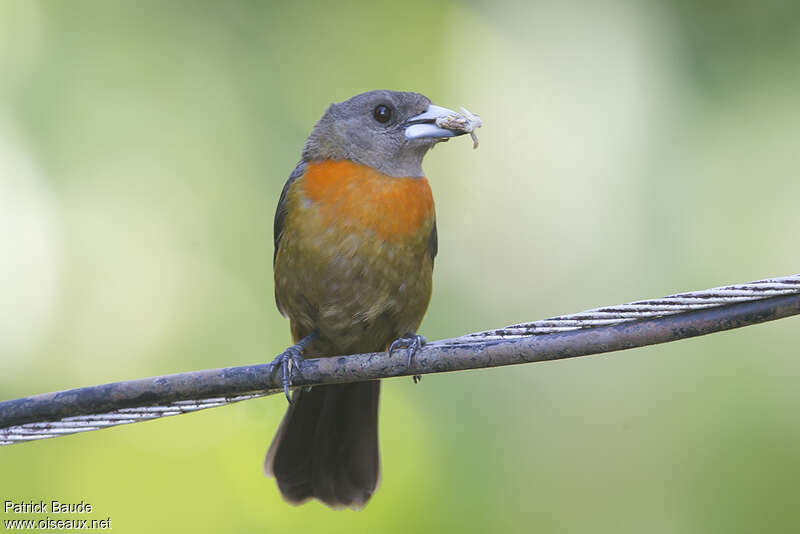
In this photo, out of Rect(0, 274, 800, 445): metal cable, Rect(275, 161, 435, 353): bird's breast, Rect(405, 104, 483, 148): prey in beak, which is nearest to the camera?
Rect(0, 274, 800, 445): metal cable

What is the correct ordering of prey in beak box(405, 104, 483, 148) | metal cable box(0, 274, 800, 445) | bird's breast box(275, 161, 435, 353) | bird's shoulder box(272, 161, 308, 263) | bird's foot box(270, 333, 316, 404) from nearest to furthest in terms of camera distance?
metal cable box(0, 274, 800, 445) < bird's foot box(270, 333, 316, 404) < bird's breast box(275, 161, 435, 353) < prey in beak box(405, 104, 483, 148) < bird's shoulder box(272, 161, 308, 263)

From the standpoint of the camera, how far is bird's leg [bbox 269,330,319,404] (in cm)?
346

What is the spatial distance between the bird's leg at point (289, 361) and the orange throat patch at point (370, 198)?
0.65 m

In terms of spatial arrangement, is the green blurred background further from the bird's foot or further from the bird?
the bird's foot

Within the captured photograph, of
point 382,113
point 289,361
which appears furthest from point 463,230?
point 289,361

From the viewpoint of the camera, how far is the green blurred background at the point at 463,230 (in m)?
5.86

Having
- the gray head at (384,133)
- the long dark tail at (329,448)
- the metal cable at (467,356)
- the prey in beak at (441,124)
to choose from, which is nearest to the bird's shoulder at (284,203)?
the gray head at (384,133)

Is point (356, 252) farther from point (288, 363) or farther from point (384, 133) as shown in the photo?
point (384, 133)

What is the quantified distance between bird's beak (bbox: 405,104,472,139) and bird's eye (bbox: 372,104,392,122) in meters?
0.13

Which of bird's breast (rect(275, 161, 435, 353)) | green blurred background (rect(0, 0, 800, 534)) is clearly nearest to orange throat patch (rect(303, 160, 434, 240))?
bird's breast (rect(275, 161, 435, 353))

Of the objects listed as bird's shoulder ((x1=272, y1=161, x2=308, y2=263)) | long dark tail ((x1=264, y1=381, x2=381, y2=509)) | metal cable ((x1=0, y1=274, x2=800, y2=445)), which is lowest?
long dark tail ((x1=264, y1=381, x2=381, y2=509))

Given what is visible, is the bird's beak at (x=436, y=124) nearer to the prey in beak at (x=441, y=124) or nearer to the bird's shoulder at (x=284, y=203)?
the prey in beak at (x=441, y=124)

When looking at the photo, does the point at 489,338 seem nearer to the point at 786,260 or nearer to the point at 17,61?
the point at 786,260

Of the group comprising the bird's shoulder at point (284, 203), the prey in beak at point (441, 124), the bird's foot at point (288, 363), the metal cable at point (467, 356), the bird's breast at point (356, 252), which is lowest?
the metal cable at point (467, 356)
